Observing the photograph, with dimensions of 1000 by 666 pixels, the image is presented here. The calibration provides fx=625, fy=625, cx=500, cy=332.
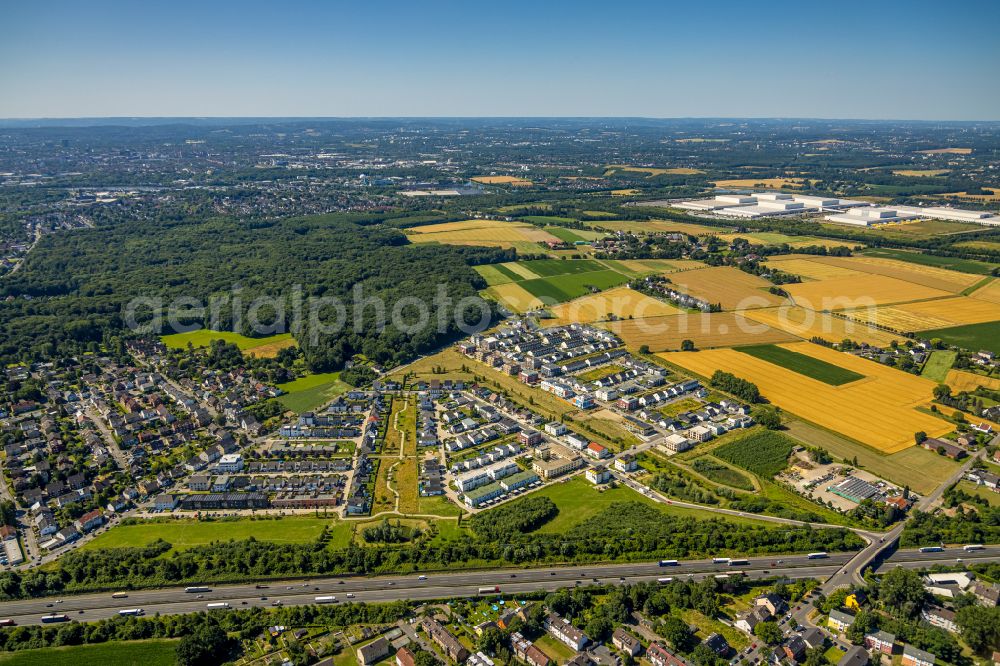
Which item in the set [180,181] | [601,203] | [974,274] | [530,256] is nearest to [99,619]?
[530,256]

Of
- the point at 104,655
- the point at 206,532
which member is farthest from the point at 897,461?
the point at 104,655

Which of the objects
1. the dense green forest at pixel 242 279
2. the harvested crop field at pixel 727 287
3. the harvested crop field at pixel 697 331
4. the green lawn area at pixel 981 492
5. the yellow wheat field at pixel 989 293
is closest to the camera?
the green lawn area at pixel 981 492

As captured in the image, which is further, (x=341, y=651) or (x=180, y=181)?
(x=180, y=181)

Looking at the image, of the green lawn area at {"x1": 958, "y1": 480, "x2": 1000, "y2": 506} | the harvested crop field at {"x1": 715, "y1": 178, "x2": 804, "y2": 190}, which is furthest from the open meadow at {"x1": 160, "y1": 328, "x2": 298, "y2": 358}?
the harvested crop field at {"x1": 715, "y1": 178, "x2": 804, "y2": 190}

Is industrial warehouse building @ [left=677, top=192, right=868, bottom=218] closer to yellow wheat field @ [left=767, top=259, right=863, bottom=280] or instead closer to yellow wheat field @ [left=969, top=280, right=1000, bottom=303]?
yellow wheat field @ [left=767, top=259, right=863, bottom=280]

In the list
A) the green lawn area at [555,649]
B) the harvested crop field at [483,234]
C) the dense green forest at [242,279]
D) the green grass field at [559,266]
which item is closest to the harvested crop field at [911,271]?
the green grass field at [559,266]

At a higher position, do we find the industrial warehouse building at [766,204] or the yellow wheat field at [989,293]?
the industrial warehouse building at [766,204]

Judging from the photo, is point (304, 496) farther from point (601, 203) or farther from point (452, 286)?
point (601, 203)

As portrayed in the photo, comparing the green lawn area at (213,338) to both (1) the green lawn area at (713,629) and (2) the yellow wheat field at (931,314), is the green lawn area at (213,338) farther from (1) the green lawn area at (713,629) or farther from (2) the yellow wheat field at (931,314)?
(2) the yellow wheat field at (931,314)
